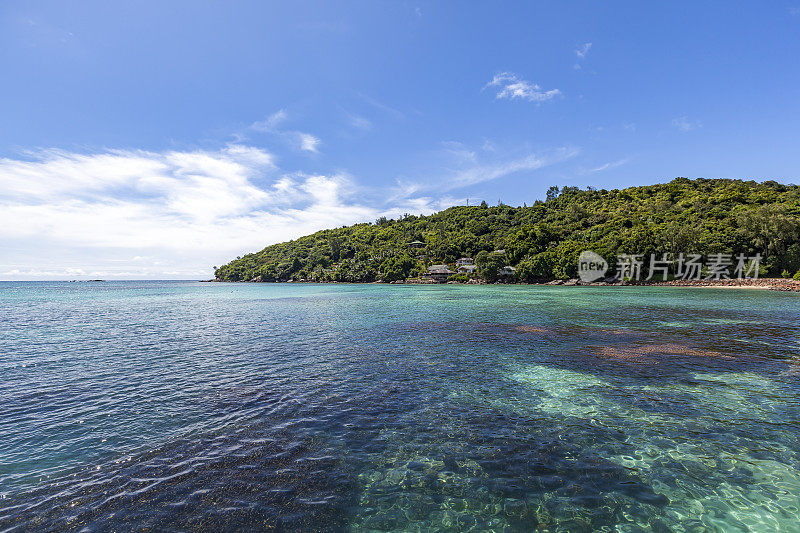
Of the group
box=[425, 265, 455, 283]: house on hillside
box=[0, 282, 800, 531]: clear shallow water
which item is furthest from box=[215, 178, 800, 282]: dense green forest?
box=[0, 282, 800, 531]: clear shallow water

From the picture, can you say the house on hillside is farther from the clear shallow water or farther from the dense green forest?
the clear shallow water

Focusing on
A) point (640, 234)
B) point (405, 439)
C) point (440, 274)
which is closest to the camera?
point (405, 439)

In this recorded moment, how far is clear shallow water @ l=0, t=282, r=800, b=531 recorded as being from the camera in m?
6.81

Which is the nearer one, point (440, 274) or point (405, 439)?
point (405, 439)

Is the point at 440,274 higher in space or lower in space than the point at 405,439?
higher

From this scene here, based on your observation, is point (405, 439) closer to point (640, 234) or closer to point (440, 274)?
point (640, 234)

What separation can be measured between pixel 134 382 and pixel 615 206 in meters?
213

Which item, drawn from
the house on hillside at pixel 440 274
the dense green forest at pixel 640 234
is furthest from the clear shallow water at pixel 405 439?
the house on hillside at pixel 440 274

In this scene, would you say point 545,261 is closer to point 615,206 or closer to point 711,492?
point 615,206

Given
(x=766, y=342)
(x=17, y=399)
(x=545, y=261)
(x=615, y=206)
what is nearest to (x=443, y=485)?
(x=17, y=399)

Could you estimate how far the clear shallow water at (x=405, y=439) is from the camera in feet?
22.4

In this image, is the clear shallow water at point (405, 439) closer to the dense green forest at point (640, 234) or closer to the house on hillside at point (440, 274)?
the dense green forest at point (640, 234)

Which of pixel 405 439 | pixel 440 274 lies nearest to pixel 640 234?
pixel 440 274

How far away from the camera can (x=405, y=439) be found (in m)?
9.81
